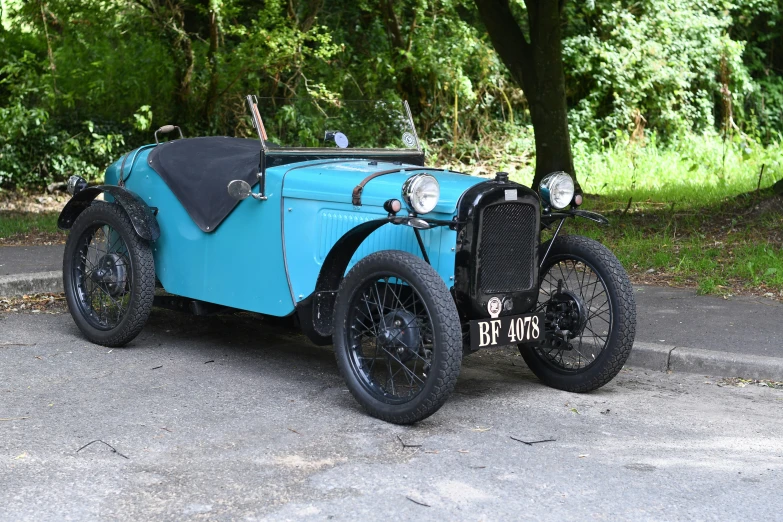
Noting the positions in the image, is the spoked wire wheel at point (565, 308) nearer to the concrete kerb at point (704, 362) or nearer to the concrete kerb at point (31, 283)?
the concrete kerb at point (704, 362)

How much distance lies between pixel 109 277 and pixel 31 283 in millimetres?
1893

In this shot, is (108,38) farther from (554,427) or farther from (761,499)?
(761,499)

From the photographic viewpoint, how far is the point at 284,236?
17.4 ft

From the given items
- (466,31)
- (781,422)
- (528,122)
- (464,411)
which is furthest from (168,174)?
(528,122)

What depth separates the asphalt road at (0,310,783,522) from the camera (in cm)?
353

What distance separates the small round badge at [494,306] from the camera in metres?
4.74

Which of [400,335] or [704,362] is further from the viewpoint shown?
[704,362]

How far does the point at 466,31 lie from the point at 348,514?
14590 mm

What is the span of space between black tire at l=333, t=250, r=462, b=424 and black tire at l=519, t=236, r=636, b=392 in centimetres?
89

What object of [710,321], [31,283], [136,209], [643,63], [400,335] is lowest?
[31,283]

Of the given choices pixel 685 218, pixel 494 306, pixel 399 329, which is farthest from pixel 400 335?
pixel 685 218

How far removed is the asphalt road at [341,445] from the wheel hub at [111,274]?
419mm

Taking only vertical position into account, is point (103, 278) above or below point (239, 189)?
below

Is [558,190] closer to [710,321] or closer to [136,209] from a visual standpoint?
[710,321]
